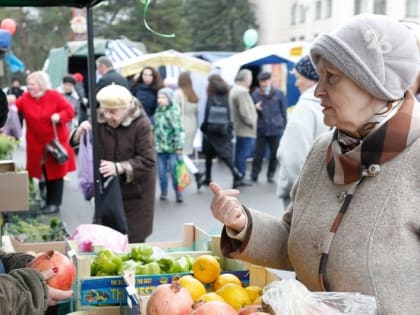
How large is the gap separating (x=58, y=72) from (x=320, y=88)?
18216 millimetres

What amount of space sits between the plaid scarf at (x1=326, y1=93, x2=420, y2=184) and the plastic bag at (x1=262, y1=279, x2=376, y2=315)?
14.4 inches

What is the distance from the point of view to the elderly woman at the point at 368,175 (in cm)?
188

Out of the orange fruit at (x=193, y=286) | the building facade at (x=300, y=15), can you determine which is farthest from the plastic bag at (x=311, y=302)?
the building facade at (x=300, y=15)

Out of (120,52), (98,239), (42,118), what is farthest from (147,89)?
(98,239)

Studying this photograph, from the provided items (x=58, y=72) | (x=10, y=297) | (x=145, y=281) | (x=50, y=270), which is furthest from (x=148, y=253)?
(x=58, y=72)

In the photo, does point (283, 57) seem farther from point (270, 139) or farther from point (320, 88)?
point (320, 88)

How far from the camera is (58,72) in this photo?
1948 centimetres

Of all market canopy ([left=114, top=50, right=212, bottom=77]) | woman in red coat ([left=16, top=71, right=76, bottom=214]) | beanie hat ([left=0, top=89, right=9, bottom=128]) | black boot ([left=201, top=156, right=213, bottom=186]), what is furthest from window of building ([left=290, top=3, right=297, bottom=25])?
beanie hat ([left=0, top=89, right=9, bottom=128])

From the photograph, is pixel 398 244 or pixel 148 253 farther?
pixel 148 253

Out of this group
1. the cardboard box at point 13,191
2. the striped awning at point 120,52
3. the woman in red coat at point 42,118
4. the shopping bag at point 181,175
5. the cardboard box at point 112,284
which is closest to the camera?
the cardboard box at point 112,284

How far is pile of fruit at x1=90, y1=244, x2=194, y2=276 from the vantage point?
2.85 metres

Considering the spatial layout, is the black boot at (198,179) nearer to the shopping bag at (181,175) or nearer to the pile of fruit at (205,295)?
the shopping bag at (181,175)

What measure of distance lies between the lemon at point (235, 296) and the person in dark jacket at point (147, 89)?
706 centimetres

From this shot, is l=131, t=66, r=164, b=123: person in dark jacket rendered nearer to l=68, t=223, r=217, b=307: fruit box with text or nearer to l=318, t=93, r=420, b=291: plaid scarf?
l=68, t=223, r=217, b=307: fruit box with text
